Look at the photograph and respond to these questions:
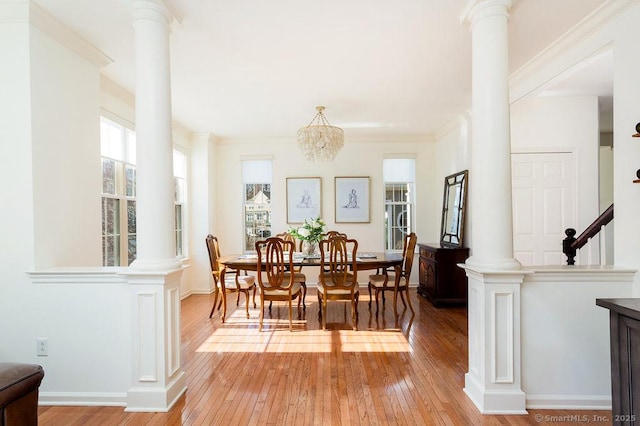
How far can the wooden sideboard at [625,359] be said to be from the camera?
1.55 m

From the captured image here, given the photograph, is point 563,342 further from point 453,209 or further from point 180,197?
point 180,197

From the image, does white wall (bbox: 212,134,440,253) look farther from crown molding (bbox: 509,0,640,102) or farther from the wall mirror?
crown molding (bbox: 509,0,640,102)

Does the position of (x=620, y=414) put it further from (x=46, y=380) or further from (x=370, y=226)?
(x=370, y=226)

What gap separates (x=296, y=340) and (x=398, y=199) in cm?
357

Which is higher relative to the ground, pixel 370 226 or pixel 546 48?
pixel 546 48

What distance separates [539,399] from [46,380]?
3.31 m

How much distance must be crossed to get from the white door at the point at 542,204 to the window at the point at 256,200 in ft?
13.0

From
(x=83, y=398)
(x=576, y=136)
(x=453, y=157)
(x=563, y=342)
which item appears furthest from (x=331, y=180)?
(x=83, y=398)

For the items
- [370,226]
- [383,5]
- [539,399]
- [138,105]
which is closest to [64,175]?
[138,105]

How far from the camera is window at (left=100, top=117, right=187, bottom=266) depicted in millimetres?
3666

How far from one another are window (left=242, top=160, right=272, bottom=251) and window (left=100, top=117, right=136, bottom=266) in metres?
2.22

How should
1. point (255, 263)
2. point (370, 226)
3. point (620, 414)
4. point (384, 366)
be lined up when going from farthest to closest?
point (370, 226)
point (255, 263)
point (384, 366)
point (620, 414)

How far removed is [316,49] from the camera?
115 inches

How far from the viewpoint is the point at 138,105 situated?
227 centimetres
